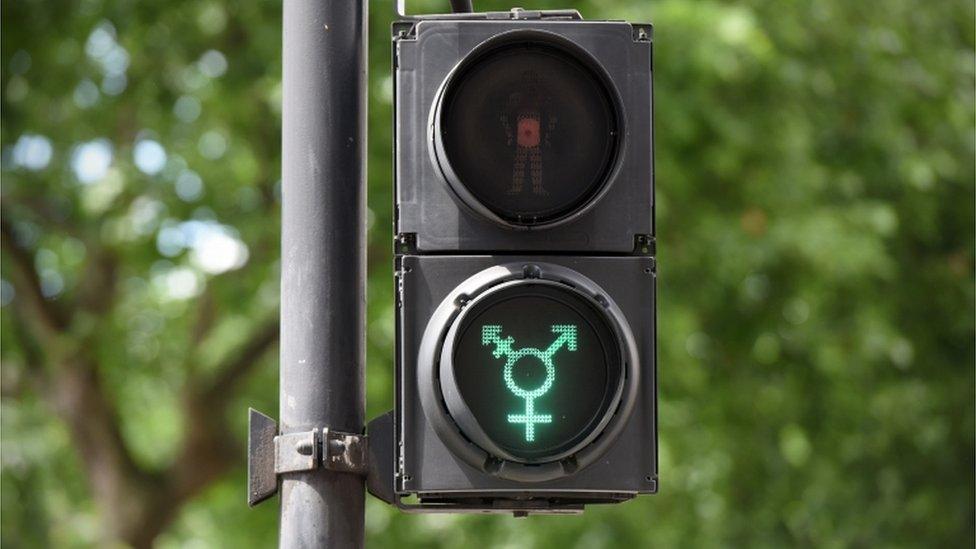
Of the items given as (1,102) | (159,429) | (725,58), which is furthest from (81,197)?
(159,429)

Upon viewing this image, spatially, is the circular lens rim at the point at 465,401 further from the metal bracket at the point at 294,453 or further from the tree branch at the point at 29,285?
the tree branch at the point at 29,285

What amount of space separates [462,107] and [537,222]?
32 cm

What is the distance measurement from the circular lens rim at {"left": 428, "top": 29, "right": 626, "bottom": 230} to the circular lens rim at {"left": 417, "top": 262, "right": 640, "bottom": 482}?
5.3 inches

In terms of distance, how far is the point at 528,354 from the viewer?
12.2 ft

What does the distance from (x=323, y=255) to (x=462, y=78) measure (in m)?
0.52

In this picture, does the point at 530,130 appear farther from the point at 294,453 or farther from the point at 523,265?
the point at 294,453

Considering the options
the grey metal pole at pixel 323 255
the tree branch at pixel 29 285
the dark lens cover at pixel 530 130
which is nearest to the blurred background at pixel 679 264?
the tree branch at pixel 29 285

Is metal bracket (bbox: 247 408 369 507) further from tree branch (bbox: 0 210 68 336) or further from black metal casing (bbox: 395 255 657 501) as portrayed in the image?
tree branch (bbox: 0 210 68 336)

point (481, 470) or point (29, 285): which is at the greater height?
point (29, 285)

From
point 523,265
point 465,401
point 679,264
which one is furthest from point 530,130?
point 679,264

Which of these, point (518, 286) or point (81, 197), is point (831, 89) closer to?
point (81, 197)

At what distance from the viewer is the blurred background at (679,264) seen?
10680 mm

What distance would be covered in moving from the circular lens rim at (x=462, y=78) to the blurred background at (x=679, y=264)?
5697mm

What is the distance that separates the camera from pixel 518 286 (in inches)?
147
